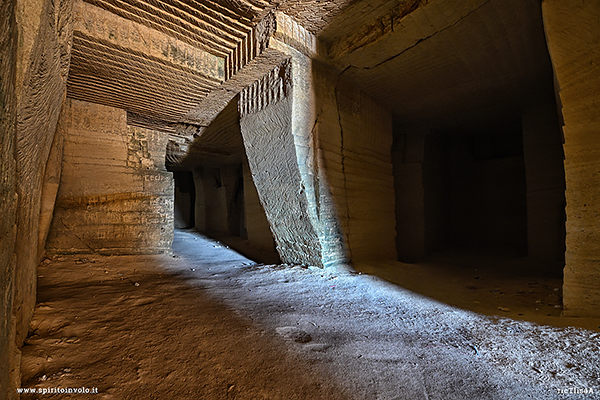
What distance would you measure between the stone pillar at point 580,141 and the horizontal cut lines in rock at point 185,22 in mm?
3096

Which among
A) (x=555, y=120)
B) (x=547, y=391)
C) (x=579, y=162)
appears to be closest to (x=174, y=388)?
(x=547, y=391)

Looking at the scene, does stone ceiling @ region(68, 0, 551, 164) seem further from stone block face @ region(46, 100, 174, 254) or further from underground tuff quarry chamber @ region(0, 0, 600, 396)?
stone block face @ region(46, 100, 174, 254)

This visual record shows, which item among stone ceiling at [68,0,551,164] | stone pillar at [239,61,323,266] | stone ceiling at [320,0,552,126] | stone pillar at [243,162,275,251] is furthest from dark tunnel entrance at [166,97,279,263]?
stone ceiling at [320,0,552,126]

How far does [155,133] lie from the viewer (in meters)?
5.23

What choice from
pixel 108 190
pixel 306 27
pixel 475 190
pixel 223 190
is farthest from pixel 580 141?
pixel 223 190

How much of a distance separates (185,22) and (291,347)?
3.44 m

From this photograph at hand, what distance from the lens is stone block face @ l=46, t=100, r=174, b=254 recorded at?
419cm

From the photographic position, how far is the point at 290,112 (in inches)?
145

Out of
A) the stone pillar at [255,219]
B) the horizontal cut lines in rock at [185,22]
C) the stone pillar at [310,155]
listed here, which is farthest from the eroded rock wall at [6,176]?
the stone pillar at [255,219]

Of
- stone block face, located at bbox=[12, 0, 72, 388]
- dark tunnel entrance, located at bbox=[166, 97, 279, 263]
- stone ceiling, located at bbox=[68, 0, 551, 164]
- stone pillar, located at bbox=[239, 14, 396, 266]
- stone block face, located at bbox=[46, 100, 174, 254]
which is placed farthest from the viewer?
dark tunnel entrance, located at bbox=[166, 97, 279, 263]

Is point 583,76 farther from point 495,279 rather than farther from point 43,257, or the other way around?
point 43,257

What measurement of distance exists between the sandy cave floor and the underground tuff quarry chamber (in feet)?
1.33

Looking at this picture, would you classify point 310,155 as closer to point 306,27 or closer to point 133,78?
point 306,27

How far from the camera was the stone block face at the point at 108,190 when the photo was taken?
419cm
